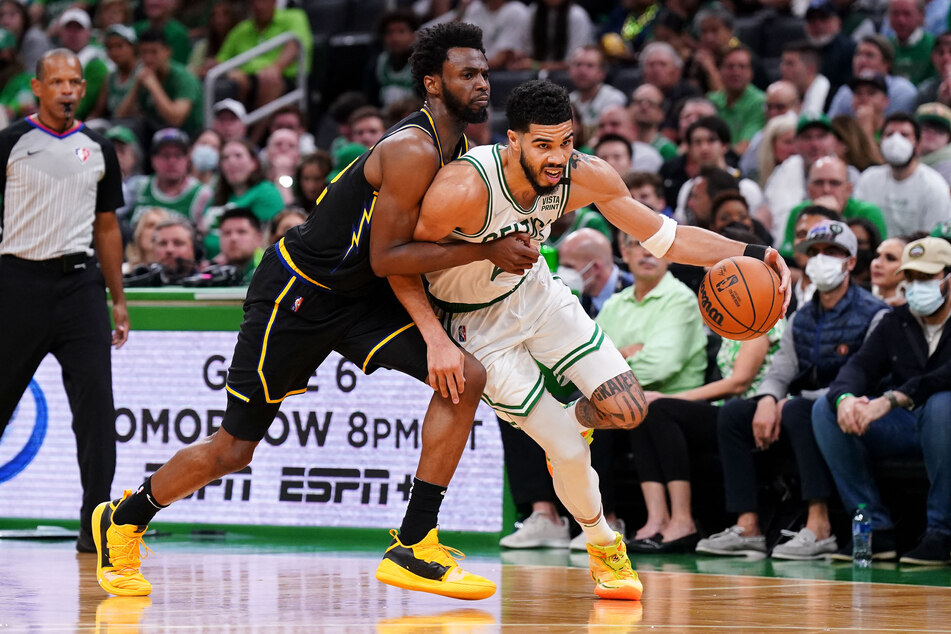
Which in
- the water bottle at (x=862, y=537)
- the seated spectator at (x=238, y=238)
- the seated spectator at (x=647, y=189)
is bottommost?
the water bottle at (x=862, y=537)

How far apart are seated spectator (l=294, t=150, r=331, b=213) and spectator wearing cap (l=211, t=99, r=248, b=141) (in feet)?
7.90

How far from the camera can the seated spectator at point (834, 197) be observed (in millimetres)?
8789

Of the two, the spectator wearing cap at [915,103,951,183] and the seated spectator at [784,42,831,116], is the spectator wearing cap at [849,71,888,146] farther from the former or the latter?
the seated spectator at [784,42,831,116]

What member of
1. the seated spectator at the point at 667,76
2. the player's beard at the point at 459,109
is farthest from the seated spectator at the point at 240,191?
the player's beard at the point at 459,109

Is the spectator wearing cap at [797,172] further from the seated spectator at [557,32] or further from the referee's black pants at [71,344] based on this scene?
the referee's black pants at [71,344]

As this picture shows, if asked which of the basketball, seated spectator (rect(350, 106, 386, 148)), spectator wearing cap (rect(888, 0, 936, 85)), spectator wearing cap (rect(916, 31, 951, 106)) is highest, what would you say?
spectator wearing cap (rect(888, 0, 936, 85))

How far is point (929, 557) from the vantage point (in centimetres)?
676

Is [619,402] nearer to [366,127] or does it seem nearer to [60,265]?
[60,265]

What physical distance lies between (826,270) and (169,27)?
32.9ft

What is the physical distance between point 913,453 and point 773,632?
118 inches

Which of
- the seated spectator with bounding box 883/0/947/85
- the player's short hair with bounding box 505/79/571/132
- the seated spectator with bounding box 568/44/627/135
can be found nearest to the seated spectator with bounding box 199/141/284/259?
the seated spectator with bounding box 568/44/627/135

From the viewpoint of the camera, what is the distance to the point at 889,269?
7801 mm

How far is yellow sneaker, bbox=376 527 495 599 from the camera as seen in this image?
16.4 ft

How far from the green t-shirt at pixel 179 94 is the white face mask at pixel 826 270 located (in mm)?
8125
